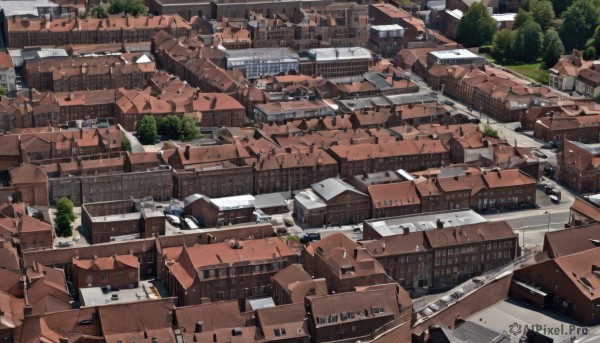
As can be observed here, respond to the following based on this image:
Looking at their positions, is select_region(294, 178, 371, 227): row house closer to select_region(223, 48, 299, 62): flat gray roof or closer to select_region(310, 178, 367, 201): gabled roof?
select_region(310, 178, 367, 201): gabled roof

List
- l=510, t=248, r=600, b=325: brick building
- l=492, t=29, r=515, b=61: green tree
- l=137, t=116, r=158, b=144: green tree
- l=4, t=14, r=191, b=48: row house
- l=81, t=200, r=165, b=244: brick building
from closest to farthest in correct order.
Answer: l=510, t=248, r=600, b=325: brick building < l=81, t=200, r=165, b=244: brick building < l=137, t=116, r=158, b=144: green tree < l=4, t=14, r=191, b=48: row house < l=492, t=29, r=515, b=61: green tree

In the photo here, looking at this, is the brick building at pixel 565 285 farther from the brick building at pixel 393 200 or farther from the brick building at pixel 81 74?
the brick building at pixel 81 74

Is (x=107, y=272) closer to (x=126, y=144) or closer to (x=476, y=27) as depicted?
(x=126, y=144)

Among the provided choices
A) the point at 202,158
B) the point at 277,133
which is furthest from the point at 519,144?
the point at 202,158

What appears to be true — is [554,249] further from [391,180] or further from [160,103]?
[160,103]

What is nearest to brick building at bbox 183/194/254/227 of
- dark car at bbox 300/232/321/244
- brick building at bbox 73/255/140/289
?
dark car at bbox 300/232/321/244

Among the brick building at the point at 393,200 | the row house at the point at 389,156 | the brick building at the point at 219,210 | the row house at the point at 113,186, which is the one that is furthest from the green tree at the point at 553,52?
the row house at the point at 113,186

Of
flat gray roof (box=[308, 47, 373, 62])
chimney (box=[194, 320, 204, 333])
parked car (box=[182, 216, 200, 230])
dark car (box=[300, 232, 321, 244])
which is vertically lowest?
dark car (box=[300, 232, 321, 244])

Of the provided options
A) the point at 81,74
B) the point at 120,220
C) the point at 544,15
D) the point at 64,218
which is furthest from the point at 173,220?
the point at 544,15
